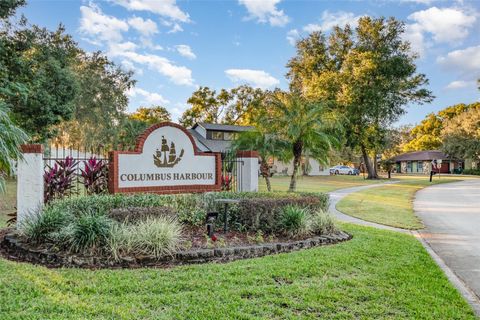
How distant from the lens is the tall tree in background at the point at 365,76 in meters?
33.2

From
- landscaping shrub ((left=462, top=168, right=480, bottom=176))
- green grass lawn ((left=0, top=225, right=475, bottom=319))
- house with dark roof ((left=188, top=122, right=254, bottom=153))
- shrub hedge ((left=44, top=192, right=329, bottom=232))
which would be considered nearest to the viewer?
green grass lawn ((left=0, top=225, right=475, bottom=319))

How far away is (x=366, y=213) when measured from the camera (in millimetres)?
13477

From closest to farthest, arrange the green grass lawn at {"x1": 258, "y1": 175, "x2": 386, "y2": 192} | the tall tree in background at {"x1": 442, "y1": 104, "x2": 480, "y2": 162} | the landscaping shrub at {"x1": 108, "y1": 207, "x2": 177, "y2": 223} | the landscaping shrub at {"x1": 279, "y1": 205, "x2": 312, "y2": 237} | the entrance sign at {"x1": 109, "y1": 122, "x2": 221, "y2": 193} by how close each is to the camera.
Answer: the landscaping shrub at {"x1": 108, "y1": 207, "x2": 177, "y2": 223} < the landscaping shrub at {"x1": 279, "y1": 205, "x2": 312, "y2": 237} < the entrance sign at {"x1": 109, "y1": 122, "x2": 221, "y2": 193} < the green grass lawn at {"x1": 258, "y1": 175, "x2": 386, "y2": 192} < the tall tree in background at {"x1": 442, "y1": 104, "x2": 480, "y2": 162}

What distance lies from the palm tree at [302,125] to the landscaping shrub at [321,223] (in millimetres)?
3955

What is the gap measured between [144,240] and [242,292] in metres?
2.24

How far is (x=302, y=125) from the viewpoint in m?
12.0

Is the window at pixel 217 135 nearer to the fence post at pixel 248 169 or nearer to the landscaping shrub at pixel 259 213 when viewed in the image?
the fence post at pixel 248 169

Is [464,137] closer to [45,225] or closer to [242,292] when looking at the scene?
[242,292]

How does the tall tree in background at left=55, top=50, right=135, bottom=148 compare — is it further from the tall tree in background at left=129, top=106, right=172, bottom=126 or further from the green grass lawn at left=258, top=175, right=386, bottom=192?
the tall tree in background at left=129, top=106, right=172, bottom=126

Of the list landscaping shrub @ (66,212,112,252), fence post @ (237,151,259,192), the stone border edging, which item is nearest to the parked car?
fence post @ (237,151,259,192)

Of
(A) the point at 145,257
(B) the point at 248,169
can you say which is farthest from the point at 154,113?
(A) the point at 145,257

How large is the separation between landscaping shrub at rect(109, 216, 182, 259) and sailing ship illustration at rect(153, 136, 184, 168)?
282 centimetres

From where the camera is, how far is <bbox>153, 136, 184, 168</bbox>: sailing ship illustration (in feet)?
28.8

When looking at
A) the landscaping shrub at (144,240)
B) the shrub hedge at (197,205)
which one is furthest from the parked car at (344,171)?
the landscaping shrub at (144,240)
